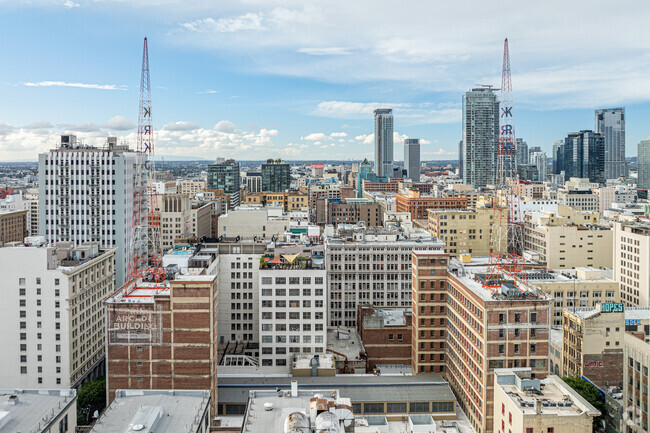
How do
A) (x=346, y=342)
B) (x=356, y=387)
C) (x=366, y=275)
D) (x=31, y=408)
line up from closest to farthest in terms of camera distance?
(x=31, y=408) → (x=356, y=387) → (x=346, y=342) → (x=366, y=275)

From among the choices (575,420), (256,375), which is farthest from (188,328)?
(575,420)

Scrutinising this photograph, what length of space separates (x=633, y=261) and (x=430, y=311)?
74.7 meters

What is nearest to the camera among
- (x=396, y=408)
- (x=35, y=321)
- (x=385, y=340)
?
(x=396, y=408)

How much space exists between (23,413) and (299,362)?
4656cm

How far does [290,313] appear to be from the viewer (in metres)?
105

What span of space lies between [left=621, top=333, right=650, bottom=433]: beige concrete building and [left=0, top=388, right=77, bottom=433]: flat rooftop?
74842 millimetres

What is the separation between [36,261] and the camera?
102 m

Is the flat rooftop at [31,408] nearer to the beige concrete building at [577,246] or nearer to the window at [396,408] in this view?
the window at [396,408]

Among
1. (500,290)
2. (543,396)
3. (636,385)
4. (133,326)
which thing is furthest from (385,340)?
(133,326)

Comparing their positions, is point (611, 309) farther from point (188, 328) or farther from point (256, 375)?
point (188, 328)

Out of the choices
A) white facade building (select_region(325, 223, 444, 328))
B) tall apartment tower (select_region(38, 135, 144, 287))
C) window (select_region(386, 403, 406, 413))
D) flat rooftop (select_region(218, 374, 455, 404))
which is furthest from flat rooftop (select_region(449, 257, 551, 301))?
tall apartment tower (select_region(38, 135, 144, 287))

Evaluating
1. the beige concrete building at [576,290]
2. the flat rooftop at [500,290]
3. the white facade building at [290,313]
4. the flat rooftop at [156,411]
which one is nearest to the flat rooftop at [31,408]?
the flat rooftop at [156,411]

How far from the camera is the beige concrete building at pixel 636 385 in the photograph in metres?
82.1

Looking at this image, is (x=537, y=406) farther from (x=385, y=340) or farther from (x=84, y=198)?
(x=84, y=198)
